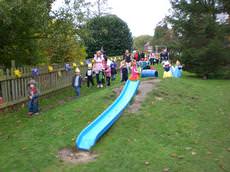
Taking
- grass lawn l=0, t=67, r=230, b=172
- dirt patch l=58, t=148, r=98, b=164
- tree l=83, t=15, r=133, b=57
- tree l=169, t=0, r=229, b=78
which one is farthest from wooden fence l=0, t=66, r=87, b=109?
tree l=83, t=15, r=133, b=57

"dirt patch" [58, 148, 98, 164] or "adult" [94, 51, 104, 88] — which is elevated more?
"adult" [94, 51, 104, 88]

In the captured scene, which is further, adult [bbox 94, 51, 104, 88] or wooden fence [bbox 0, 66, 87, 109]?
adult [bbox 94, 51, 104, 88]

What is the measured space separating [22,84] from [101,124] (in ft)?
17.3

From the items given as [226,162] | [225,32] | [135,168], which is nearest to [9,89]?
[135,168]

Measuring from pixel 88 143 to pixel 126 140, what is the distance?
2.92 ft

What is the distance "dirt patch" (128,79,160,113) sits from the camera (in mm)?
10538

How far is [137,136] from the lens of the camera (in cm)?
834

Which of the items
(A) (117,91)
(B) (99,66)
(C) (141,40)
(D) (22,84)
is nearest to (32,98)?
(D) (22,84)

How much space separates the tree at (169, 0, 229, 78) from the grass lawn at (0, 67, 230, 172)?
8.41 m

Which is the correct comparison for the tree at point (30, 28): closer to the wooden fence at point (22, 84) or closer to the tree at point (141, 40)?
the wooden fence at point (22, 84)

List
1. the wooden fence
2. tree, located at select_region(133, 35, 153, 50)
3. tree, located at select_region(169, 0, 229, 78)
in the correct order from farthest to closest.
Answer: tree, located at select_region(133, 35, 153, 50) < tree, located at select_region(169, 0, 229, 78) < the wooden fence

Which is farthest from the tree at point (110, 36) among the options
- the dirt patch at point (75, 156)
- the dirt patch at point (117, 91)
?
the dirt patch at point (75, 156)

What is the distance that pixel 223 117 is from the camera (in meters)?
10.5

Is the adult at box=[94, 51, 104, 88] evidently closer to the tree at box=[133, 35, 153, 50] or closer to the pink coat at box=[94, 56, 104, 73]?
the pink coat at box=[94, 56, 104, 73]
